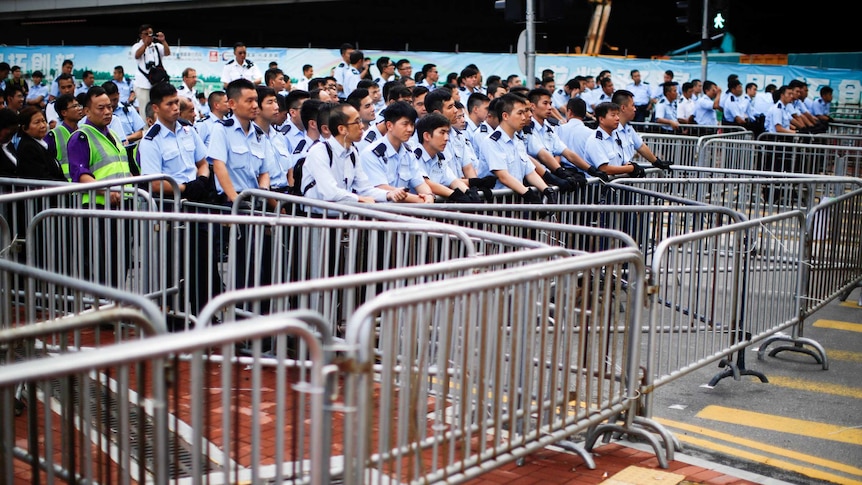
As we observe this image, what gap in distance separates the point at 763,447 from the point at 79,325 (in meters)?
4.40

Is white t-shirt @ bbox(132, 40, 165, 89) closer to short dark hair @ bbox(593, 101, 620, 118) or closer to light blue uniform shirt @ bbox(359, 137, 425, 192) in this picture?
short dark hair @ bbox(593, 101, 620, 118)

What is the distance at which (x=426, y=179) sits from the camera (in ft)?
28.9

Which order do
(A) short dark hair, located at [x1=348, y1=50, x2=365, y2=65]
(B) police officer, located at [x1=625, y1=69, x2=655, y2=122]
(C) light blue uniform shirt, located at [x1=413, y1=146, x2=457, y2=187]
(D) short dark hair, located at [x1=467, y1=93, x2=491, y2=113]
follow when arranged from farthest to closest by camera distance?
(B) police officer, located at [x1=625, y1=69, x2=655, y2=122]
(A) short dark hair, located at [x1=348, y1=50, x2=365, y2=65]
(D) short dark hair, located at [x1=467, y1=93, x2=491, y2=113]
(C) light blue uniform shirt, located at [x1=413, y1=146, x2=457, y2=187]

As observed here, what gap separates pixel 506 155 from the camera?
974 cm

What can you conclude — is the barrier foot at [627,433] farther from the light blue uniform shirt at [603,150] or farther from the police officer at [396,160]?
the light blue uniform shirt at [603,150]

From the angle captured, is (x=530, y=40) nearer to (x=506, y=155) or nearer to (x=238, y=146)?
(x=506, y=155)

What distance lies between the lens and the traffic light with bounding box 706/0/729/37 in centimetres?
1902

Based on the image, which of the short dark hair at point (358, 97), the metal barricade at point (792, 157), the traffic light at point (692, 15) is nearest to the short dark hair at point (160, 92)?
the short dark hair at point (358, 97)

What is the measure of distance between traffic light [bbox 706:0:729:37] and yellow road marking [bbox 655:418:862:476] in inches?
555

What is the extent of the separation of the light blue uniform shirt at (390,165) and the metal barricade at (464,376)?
11.9 ft

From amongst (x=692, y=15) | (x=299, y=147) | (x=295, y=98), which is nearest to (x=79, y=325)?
(x=299, y=147)

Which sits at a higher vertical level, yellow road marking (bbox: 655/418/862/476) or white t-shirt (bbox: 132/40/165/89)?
white t-shirt (bbox: 132/40/165/89)

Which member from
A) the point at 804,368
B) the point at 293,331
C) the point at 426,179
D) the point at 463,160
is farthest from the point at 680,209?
the point at 293,331

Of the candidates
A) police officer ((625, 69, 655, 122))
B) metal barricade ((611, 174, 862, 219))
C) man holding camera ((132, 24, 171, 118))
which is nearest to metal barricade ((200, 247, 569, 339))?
metal barricade ((611, 174, 862, 219))
